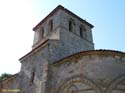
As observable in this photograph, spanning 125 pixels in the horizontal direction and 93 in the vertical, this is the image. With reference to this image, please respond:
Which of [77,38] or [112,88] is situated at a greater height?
[77,38]

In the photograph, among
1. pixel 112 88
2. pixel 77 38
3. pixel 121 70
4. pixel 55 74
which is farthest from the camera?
pixel 77 38

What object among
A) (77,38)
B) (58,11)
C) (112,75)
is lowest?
(112,75)

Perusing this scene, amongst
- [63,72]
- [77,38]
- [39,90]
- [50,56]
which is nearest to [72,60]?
[63,72]

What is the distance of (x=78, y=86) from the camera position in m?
8.16

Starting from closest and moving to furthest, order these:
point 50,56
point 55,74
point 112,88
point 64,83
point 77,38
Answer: point 112,88, point 64,83, point 55,74, point 50,56, point 77,38

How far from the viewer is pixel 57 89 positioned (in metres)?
8.75

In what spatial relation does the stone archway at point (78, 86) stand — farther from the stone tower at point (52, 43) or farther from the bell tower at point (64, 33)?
the bell tower at point (64, 33)

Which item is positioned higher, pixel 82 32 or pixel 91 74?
pixel 82 32

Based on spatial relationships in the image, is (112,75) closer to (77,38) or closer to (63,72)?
(63,72)

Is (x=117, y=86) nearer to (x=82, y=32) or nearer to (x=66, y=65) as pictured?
(x=66, y=65)

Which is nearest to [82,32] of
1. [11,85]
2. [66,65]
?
[66,65]

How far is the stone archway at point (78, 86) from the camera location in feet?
25.5

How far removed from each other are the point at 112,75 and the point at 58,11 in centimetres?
720

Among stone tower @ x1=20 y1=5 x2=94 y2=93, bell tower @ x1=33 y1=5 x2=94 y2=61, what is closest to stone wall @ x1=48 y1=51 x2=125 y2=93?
stone tower @ x1=20 y1=5 x2=94 y2=93
